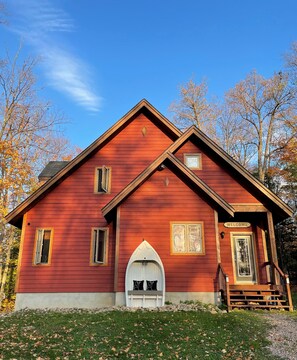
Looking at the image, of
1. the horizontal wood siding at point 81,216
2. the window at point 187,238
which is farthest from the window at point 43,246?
the window at point 187,238

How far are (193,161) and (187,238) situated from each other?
4100mm

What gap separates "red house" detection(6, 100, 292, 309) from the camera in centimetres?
1143

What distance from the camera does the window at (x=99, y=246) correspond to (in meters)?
12.9

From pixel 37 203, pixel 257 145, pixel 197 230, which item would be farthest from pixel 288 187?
pixel 37 203

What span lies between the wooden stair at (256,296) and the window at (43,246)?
291 inches

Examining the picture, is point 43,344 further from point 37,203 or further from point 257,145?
point 257,145

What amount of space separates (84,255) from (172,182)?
15.8ft

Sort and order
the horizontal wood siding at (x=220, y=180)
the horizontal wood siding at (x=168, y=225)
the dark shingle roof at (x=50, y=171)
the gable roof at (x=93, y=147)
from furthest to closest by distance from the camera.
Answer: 1. the dark shingle roof at (x=50, y=171)
2. the horizontal wood siding at (x=220, y=180)
3. the gable roof at (x=93, y=147)
4. the horizontal wood siding at (x=168, y=225)

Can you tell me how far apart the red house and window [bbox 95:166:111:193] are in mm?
47

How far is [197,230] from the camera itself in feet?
39.3

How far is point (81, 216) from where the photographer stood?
1357cm

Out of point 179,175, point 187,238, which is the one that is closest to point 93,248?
point 187,238

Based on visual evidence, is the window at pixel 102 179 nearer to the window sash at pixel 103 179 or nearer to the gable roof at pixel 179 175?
the window sash at pixel 103 179

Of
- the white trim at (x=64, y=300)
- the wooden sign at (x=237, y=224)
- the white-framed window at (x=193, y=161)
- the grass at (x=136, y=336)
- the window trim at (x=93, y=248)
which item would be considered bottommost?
the grass at (x=136, y=336)
